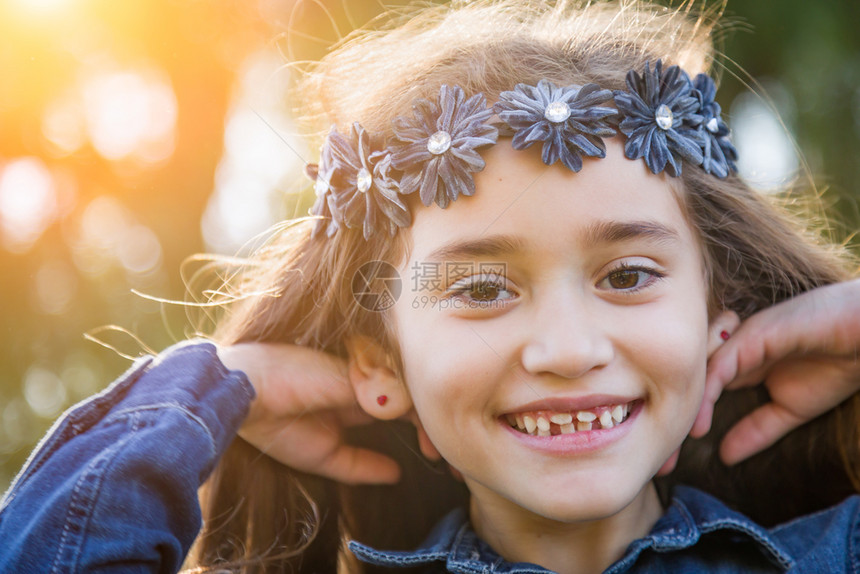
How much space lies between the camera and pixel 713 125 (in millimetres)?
2066

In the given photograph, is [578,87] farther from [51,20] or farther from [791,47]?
[51,20]

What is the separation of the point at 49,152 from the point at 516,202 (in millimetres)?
3491

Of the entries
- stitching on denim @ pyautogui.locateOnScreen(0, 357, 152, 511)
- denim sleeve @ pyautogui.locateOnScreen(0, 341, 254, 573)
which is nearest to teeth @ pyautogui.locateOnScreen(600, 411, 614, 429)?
denim sleeve @ pyautogui.locateOnScreen(0, 341, 254, 573)

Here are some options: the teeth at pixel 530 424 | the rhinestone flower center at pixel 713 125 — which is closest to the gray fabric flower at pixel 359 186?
the teeth at pixel 530 424

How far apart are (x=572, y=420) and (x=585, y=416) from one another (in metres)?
0.03

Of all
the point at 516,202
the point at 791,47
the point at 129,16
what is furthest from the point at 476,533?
the point at 129,16

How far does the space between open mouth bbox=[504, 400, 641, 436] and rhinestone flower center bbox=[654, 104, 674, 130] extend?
70 cm

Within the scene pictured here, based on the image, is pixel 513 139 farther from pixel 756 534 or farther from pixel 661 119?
pixel 756 534

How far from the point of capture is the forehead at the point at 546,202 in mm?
1704

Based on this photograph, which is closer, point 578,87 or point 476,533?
point 578,87

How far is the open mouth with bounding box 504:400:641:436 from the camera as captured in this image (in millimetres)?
1787

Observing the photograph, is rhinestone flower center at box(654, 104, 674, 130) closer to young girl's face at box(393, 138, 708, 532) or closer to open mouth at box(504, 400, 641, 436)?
young girl's face at box(393, 138, 708, 532)

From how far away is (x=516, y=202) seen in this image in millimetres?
1728

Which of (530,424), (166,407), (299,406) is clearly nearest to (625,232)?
(530,424)
